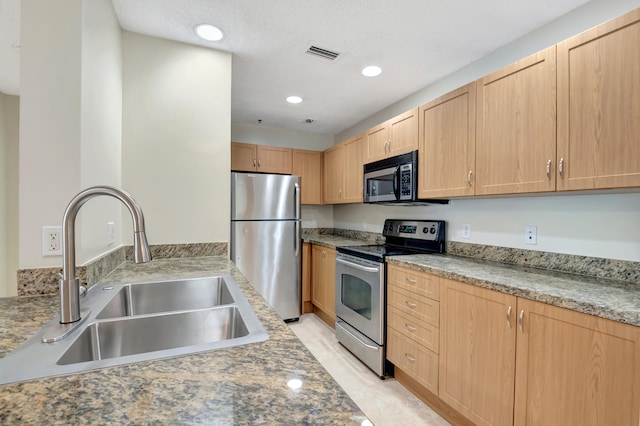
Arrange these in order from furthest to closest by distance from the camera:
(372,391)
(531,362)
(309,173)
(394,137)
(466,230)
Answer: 1. (309,173)
2. (394,137)
3. (466,230)
4. (372,391)
5. (531,362)

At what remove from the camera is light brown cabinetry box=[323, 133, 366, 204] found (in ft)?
10.4

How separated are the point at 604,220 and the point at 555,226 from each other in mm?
226

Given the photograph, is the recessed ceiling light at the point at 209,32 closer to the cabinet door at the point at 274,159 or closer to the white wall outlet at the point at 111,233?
the white wall outlet at the point at 111,233

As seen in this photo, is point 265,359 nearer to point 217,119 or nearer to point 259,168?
point 217,119

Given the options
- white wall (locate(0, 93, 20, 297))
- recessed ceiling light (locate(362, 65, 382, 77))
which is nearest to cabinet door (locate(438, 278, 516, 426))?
recessed ceiling light (locate(362, 65, 382, 77))

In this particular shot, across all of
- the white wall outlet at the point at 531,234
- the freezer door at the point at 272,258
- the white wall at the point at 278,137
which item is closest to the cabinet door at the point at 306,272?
the freezer door at the point at 272,258

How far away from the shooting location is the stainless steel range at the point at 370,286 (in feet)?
7.33

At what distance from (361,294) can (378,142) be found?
1451 millimetres

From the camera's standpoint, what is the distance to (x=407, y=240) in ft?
9.15

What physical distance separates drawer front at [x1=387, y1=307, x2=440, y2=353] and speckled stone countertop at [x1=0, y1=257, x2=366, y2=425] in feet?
4.52

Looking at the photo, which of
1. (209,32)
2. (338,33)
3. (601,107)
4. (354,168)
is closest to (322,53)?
(338,33)

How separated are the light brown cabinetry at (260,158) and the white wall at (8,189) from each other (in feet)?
7.23

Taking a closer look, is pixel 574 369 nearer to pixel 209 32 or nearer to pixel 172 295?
pixel 172 295

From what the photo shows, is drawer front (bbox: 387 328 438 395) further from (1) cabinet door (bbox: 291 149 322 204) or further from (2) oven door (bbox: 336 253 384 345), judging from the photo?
(1) cabinet door (bbox: 291 149 322 204)
